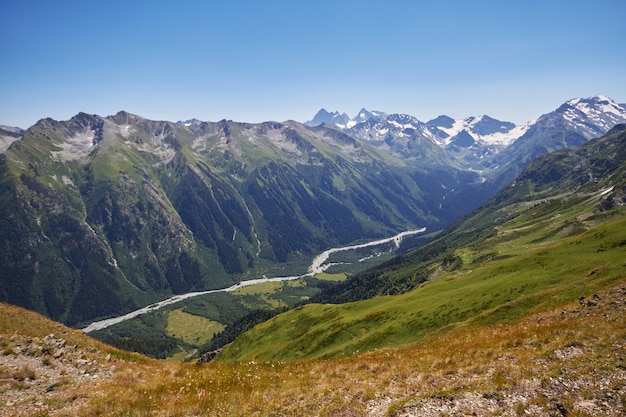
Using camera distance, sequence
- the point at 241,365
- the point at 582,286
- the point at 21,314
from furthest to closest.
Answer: the point at 582,286
the point at 21,314
the point at 241,365

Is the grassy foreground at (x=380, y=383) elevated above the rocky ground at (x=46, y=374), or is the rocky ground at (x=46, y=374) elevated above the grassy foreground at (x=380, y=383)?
the rocky ground at (x=46, y=374)

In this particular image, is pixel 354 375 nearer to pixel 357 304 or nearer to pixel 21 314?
pixel 21 314

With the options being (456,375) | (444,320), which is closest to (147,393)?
(456,375)

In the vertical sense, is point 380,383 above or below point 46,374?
below

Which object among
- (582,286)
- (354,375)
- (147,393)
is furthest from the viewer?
(582,286)

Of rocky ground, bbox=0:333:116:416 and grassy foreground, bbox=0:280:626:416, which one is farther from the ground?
rocky ground, bbox=0:333:116:416

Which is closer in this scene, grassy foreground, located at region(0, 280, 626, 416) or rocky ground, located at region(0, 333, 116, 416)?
grassy foreground, located at region(0, 280, 626, 416)

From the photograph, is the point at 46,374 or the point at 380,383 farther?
the point at 46,374

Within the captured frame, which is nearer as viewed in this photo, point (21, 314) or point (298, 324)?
point (21, 314)

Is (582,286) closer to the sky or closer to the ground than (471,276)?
closer to the sky

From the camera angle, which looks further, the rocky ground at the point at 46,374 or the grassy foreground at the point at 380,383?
the rocky ground at the point at 46,374

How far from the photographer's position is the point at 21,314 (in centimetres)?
3859

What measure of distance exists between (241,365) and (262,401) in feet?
29.9

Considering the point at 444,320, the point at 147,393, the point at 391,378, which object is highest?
the point at 147,393
